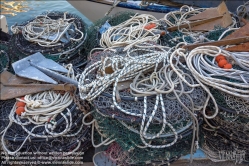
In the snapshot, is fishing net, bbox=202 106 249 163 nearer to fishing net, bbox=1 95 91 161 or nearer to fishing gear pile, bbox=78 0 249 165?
fishing gear pile, bbox=78 0 249 165

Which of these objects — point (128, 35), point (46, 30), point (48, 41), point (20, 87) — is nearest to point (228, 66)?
→ point (128, 35)

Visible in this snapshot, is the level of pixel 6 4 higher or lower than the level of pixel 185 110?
higher

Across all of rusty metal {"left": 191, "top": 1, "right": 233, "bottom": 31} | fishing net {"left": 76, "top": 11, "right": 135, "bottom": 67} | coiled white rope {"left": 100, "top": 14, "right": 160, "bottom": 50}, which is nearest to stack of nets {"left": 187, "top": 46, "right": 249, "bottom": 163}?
coiled white rope {"left": 100, "top": 14, "right": 160, "bottom": 50}

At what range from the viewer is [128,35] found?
9.00ft

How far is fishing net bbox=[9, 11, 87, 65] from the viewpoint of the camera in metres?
2.74

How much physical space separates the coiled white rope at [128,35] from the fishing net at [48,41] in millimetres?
300

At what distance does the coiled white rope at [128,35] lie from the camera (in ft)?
8.63

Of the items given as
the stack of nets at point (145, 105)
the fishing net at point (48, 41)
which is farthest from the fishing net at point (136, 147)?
the fishing net at point (48, 41)

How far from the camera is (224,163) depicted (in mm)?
2355

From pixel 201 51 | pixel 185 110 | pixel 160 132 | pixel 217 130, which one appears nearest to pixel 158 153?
pixel 160 132

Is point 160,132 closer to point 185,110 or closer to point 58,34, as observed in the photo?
point 185,110

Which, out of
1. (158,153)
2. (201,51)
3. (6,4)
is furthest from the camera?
(6,4)

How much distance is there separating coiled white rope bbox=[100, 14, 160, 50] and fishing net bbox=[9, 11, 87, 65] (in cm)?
30

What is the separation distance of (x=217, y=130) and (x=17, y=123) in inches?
66.3
